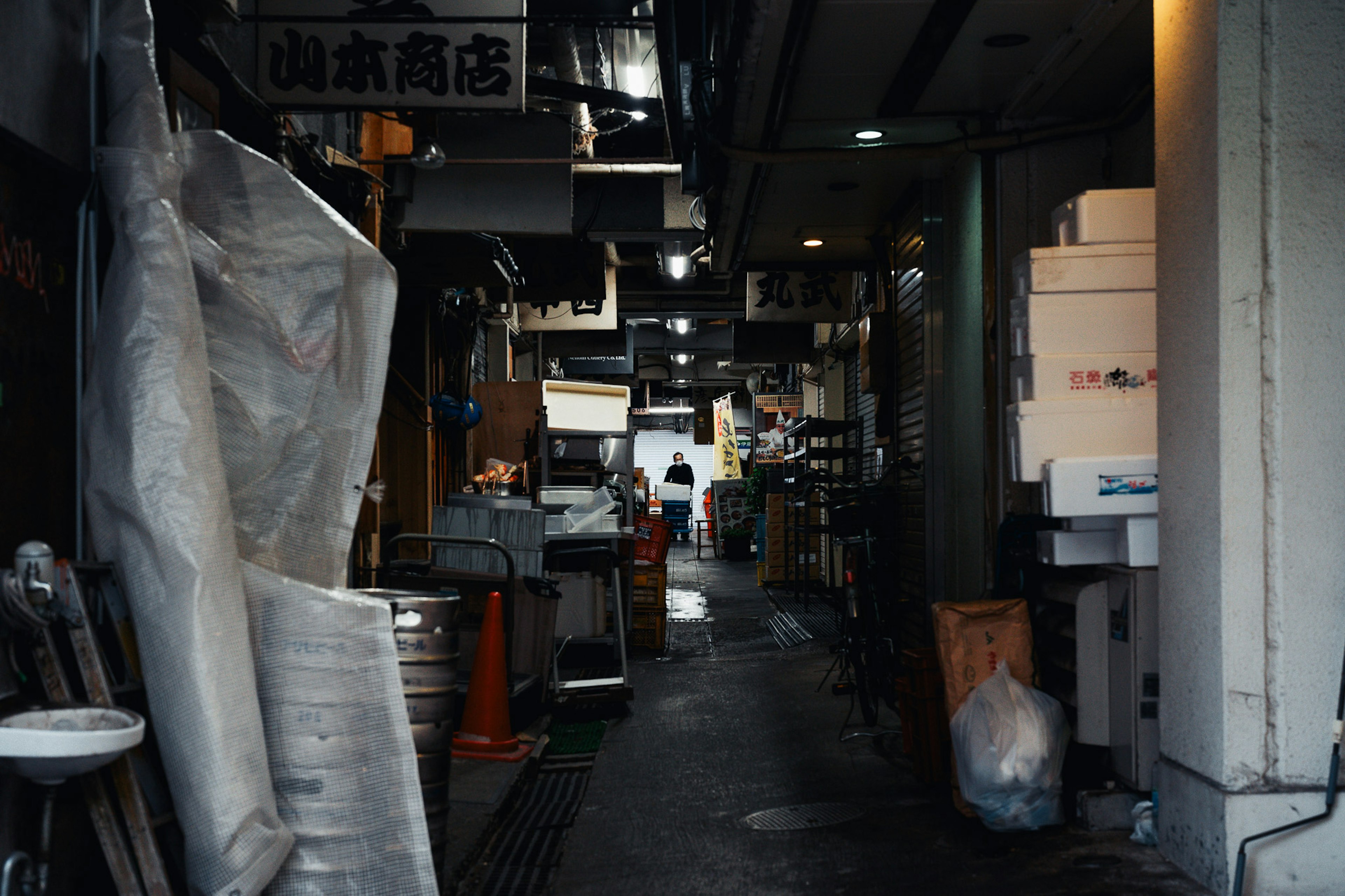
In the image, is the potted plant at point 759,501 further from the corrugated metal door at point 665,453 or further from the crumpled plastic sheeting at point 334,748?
the corrugated metal door at point 665,453

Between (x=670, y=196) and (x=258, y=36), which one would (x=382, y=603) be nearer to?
(x=258, y=36)

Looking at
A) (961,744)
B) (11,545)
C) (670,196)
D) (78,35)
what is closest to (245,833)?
(11,545)

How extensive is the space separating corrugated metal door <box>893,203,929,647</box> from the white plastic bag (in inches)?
110

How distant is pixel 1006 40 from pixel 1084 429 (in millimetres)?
2116

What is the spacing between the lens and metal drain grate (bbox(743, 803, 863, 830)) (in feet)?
16.3

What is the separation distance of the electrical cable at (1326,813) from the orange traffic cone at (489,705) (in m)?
3.67

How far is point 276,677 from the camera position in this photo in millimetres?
2996

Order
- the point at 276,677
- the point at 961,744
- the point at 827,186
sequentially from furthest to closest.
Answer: the point at 827,186, the point at 961,744, the point at 276,677

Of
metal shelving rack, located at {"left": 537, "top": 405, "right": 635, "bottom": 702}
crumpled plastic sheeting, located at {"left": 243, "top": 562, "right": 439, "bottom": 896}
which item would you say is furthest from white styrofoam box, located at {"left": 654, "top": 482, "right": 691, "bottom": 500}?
crumpled plastic sheeting, located at {"left": 243, "top": 562, "right": 439, "bottom": 896}

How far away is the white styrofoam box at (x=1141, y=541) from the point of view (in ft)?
15.3

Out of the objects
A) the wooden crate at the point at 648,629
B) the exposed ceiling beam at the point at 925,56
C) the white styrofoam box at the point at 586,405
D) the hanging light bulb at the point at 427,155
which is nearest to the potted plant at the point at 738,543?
the white styrofoam box at the point at 586,405

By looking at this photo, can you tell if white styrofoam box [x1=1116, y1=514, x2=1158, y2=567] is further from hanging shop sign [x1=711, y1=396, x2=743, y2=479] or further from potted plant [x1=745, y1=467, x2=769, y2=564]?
hanging shop sign [x1=711, y1=396, x2=743, y2=479]

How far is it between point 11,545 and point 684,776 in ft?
13.1

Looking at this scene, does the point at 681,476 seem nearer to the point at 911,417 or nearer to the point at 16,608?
the point at 911,417
